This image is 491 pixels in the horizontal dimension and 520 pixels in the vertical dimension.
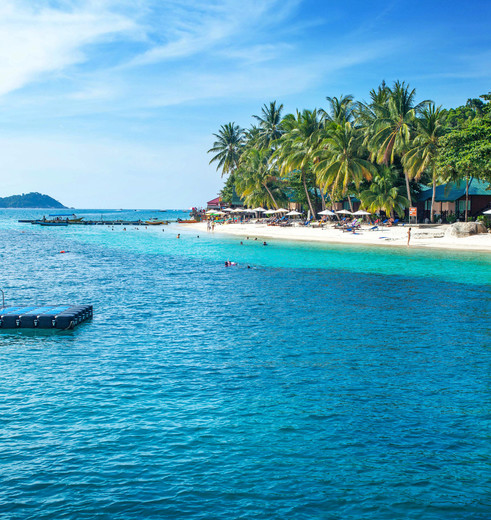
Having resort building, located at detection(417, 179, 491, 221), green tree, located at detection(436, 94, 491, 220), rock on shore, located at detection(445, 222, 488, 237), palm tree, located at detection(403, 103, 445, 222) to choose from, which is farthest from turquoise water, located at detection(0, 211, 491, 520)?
resort building, located at detection(417, 179, 491, 221)

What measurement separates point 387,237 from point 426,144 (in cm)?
1191

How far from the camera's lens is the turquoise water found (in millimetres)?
9430

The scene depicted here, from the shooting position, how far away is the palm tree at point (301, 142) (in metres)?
78.8

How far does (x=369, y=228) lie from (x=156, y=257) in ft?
98.4

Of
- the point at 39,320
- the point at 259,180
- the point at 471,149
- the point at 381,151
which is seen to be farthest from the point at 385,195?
the point at 39,320

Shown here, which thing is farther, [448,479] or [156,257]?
[156,257]

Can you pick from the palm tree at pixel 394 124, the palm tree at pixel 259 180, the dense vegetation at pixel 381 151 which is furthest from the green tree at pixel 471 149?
the palm tree at pixel 259 180

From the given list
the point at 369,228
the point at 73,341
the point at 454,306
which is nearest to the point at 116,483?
the point at 73,341

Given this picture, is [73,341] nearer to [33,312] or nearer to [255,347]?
[33,312]

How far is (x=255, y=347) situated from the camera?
18781 millimetres

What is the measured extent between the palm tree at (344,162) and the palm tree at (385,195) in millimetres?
1539

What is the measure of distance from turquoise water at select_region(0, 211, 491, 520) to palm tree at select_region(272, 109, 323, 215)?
53896 millimetres

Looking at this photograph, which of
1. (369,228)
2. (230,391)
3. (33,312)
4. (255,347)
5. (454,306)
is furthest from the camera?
(369,228)

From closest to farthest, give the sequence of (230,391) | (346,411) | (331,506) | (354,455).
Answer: (331,506) < (354,455) < (346,411) < (230,391)
